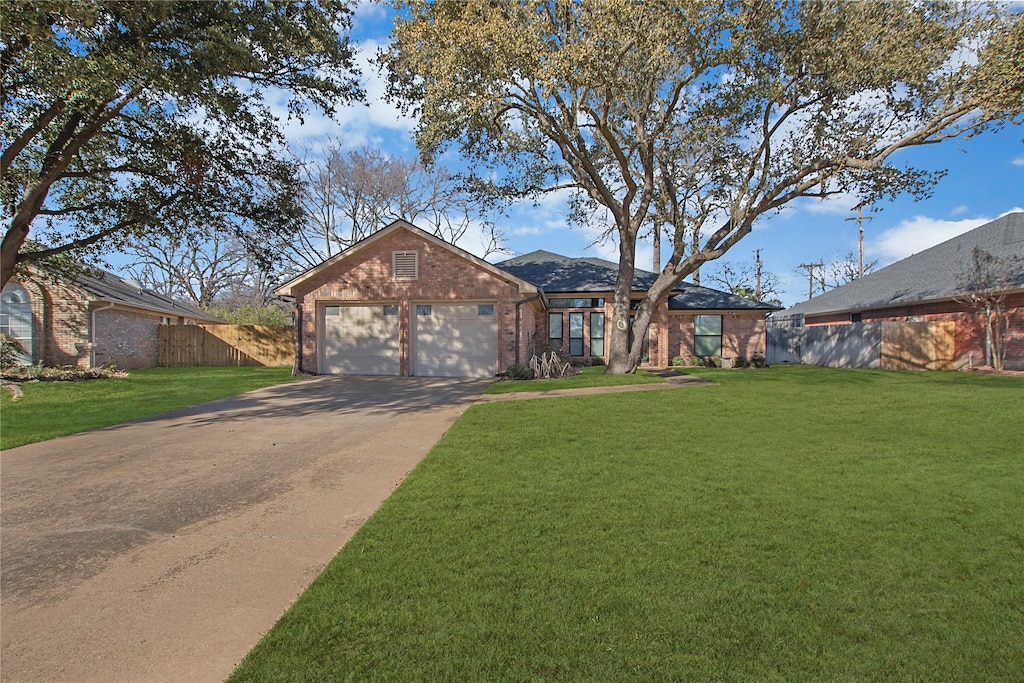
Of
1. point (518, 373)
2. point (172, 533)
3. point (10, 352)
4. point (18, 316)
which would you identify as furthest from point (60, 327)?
point (172, 533)

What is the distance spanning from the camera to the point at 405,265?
16.2m

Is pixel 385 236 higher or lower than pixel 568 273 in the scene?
higher

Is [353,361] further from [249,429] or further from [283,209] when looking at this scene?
[249,429]

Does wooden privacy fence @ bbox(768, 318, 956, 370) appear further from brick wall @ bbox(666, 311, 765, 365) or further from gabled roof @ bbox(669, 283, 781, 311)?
brick wall @ bbox(666, 311, 765, 365)

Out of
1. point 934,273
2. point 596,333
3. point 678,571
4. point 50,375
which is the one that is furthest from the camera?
point 934,273

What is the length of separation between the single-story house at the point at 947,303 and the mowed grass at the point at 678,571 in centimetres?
1626

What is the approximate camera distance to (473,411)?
30.8 ft

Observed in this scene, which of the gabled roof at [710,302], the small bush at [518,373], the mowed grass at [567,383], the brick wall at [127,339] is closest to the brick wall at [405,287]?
the small bush at [518,373]

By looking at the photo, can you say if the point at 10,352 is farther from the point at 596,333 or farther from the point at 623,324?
the point at 596,333

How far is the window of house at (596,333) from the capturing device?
21.6 m

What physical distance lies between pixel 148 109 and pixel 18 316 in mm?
13210

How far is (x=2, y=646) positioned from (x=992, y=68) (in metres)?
17.3

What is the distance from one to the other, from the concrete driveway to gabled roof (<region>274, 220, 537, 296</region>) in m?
8.03

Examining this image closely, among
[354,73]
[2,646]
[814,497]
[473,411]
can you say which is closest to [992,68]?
[814,497]
